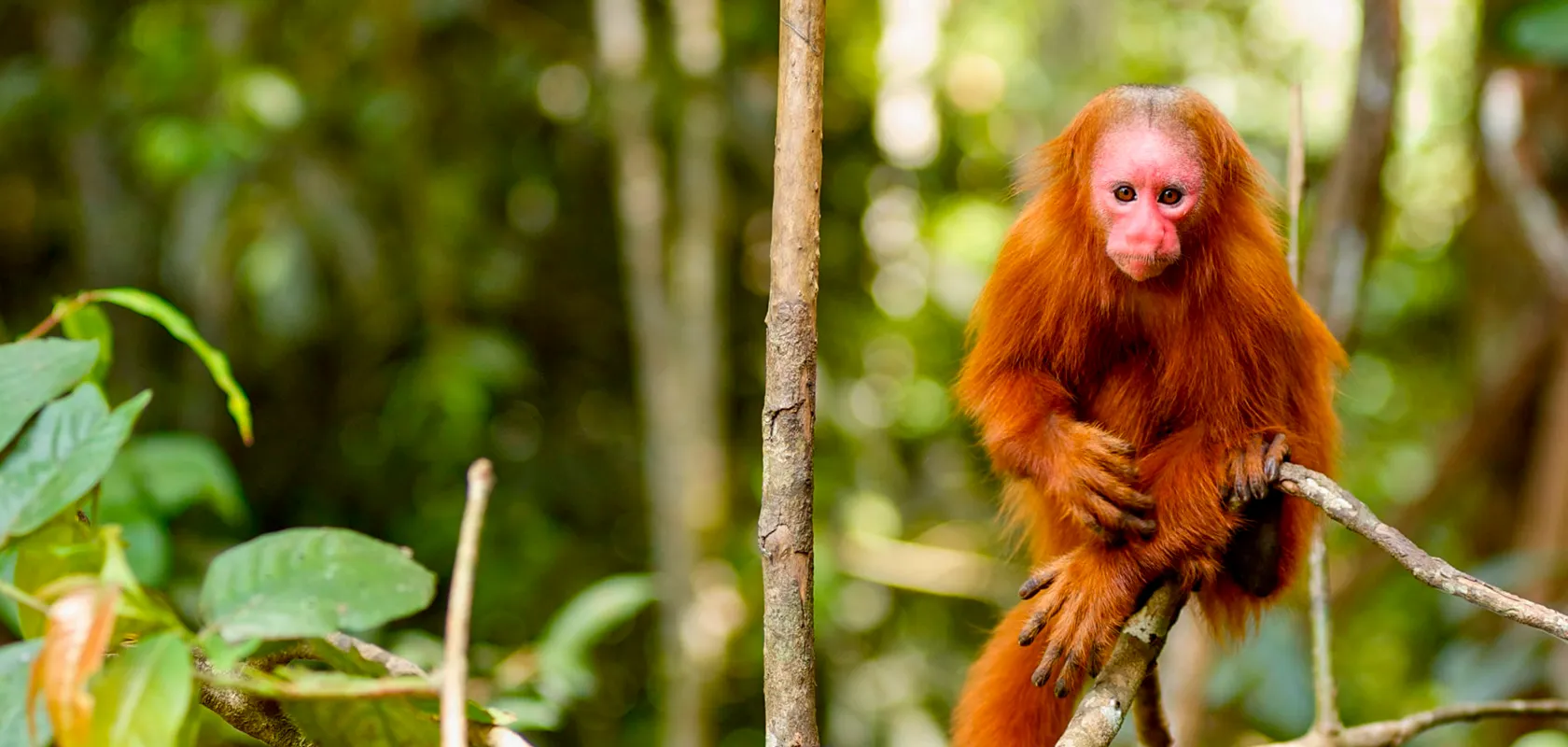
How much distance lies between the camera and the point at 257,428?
5414mm

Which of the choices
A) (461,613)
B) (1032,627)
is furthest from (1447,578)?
(461,613)

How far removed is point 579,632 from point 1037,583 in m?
1.40

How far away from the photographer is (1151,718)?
253 cm

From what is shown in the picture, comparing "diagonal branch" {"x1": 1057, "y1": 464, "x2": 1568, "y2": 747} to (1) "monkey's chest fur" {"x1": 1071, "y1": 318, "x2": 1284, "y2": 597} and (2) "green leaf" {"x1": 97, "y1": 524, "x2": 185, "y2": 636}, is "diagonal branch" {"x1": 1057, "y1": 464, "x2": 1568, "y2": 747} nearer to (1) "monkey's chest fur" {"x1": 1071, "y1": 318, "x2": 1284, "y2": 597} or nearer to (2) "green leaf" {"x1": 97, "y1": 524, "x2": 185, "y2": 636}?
(1) "monkey's chest fur" {"x1": 1071, "y1": 318, "x2": 1284, "y2": 597}

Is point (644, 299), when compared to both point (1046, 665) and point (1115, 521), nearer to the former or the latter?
point (1115, 521)

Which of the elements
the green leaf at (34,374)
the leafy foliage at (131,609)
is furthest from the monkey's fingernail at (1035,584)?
the green leaf at (34,374)

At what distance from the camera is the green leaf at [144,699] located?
1.15 meters

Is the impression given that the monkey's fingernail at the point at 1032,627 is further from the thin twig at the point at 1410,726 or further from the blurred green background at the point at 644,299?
the blurred green background at the point at 644,299

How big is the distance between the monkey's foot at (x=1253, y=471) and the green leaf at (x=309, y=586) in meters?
1.41

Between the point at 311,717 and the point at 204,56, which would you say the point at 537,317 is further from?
the point at 311,717

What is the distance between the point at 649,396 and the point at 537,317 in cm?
117

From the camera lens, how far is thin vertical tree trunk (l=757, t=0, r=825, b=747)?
5.53 feet

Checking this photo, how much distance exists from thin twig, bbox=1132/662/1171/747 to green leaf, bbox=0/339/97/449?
1.84 m

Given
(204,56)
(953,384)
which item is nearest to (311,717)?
(953,384)
